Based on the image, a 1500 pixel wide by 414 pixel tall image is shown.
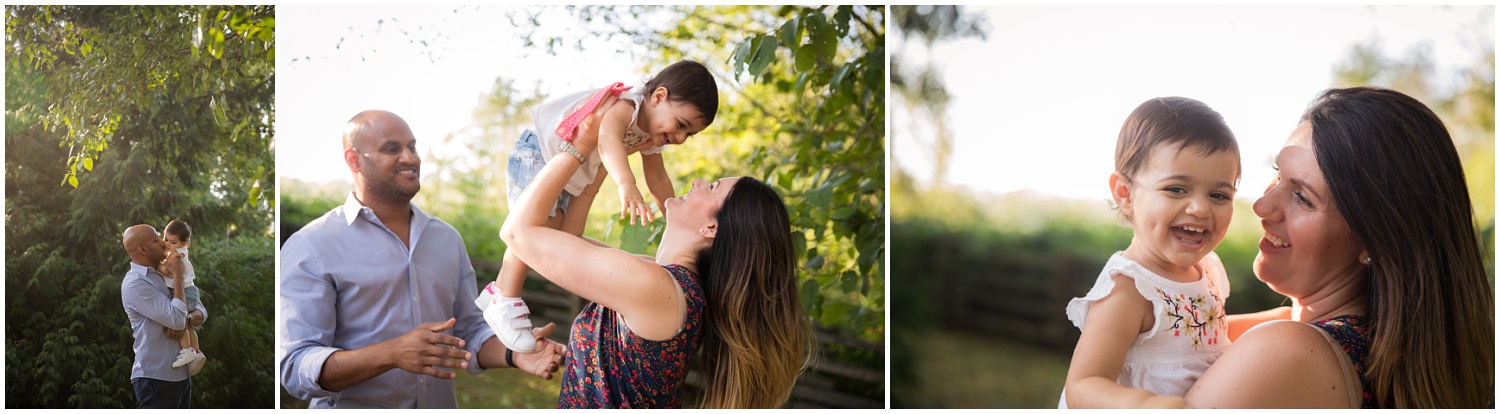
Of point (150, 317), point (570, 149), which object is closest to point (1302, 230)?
point (570, 149)

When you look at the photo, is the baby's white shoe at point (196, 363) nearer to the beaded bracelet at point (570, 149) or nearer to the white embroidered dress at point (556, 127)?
the white embroidered dress at point (556, 127)

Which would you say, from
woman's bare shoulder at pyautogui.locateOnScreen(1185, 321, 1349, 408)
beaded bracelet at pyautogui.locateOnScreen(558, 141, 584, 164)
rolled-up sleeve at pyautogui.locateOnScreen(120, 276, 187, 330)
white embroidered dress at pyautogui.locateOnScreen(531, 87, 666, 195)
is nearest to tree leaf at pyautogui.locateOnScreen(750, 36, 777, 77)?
white embroidered dress at pyautogui.locateOnScreen(531, 87, 666, 195)

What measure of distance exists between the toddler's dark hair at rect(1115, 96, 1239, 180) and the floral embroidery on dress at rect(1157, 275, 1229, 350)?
380mm

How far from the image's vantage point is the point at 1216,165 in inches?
112

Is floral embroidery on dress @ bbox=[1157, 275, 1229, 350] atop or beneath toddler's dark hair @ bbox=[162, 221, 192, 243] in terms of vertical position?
beneath

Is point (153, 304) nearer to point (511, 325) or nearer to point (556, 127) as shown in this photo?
point (511, 325)

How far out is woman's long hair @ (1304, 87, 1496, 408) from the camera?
2617mm

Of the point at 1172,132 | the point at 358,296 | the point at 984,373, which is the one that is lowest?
the point at 984,373

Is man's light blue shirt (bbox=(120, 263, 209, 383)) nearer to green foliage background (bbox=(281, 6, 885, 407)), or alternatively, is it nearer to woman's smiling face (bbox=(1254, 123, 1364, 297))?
green foliage background (bbox=(281, 6, 885, 407))

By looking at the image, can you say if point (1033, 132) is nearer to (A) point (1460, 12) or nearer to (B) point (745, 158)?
(B) point (745, 158)

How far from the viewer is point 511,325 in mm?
3041

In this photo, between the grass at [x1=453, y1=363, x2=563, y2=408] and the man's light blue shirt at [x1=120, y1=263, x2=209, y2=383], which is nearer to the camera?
the man's light blue shirt at [x1=120, y1=263, x2=209, y2=383]

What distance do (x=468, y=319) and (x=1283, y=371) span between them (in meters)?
2.30

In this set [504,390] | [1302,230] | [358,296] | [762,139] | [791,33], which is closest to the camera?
[1302,230]
